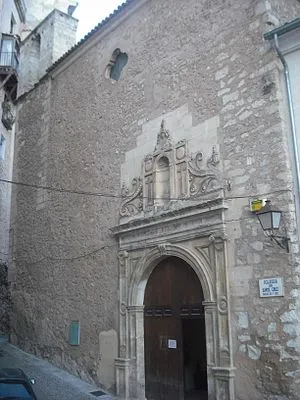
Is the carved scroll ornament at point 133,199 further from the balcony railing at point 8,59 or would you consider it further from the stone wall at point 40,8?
the stone wall at point 40,8

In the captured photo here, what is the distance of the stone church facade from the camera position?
20.8 ft

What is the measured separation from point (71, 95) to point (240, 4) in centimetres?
542

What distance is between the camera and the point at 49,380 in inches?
360

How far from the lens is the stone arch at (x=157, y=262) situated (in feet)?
23.0

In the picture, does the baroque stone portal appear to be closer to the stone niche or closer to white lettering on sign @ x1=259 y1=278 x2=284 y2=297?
the stone niche

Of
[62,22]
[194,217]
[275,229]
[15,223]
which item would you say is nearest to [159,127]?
[194,217]

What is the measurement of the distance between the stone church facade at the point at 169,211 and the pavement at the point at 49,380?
242mm

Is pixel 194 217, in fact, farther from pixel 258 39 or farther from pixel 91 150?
pixel 91 150

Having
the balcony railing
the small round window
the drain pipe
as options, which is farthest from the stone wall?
the drain pipe

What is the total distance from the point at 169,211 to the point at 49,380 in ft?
14.2

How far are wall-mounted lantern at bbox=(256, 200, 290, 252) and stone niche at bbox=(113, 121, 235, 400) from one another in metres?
0.94

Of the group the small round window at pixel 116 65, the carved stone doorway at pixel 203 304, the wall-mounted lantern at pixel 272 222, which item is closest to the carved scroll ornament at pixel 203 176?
the carved stone doorway at pixel 203 304

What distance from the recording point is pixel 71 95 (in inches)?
453

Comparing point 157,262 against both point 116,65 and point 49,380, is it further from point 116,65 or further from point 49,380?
point 116,65
